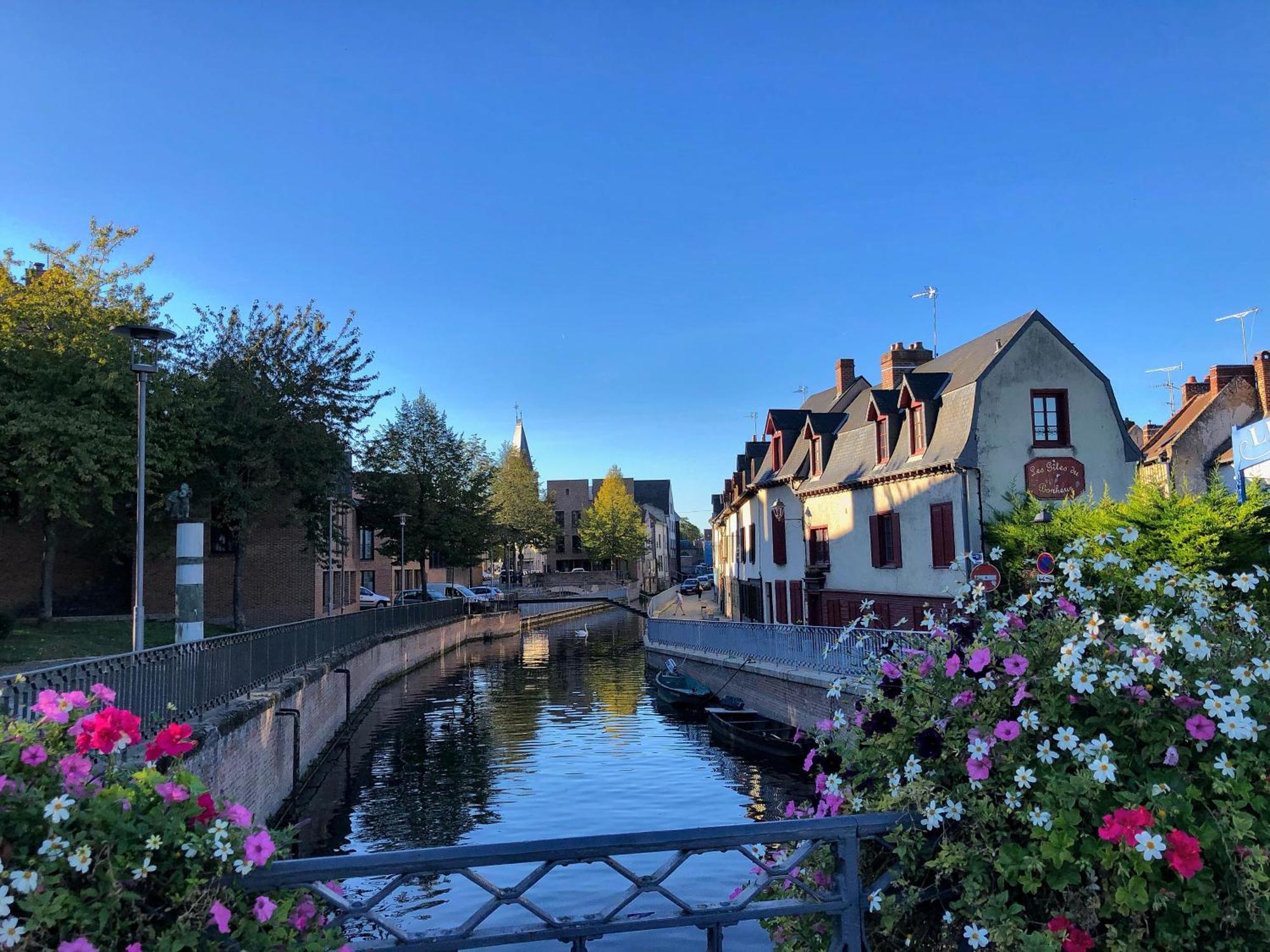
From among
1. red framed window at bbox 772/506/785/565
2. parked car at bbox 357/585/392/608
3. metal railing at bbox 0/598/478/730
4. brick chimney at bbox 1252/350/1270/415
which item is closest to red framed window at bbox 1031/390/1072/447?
red framed window at bbox 772/506/785/565

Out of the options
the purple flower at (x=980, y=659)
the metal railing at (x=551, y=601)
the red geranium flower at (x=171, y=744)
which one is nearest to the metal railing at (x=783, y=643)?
the purple flower at (x=980, y=659)

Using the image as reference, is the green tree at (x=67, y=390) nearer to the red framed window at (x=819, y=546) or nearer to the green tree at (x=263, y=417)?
the green tree at (x=263, y=417)

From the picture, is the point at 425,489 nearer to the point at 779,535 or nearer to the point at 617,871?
the point at 779,535

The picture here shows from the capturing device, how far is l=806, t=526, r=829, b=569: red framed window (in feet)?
105

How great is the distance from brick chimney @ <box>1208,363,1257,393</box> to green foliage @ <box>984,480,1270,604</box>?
15.9 metres

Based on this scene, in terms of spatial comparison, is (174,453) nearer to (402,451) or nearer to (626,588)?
(402,451)

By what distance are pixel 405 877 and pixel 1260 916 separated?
305 centimetres

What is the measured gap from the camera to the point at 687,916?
12.3ft

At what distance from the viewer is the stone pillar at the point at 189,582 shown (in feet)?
50.7

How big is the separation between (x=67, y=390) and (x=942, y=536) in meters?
25.8

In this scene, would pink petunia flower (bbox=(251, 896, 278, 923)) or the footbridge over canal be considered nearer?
pink petunia flower (bbox=(251, 896, 278, 923))

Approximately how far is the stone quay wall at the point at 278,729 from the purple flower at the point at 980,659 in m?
3.12

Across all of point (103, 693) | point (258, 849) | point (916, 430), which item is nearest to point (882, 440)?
point (916, 430)

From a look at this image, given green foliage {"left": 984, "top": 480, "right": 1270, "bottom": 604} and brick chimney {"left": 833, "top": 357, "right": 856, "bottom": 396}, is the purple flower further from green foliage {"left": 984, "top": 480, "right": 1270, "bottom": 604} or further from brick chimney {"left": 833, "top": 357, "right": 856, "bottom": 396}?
brick chimney {"left": 833, "top": 357, "right": 856, "bottom": 396}
